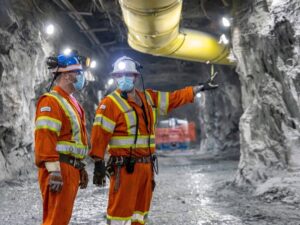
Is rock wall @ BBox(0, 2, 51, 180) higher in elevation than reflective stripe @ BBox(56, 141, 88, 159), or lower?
higher

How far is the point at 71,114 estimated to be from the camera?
2805 mm

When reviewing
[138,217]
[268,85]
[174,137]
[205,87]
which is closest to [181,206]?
[138,217]

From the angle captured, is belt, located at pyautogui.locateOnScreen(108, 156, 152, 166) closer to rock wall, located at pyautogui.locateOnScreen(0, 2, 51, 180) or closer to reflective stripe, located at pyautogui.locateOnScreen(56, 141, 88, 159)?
reflective stripe, located at pyautogui.locateOnScreen(56, 141, 88, 159)

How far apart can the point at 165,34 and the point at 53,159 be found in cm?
416

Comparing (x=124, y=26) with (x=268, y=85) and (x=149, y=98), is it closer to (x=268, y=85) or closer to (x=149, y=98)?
(x=268, y=85)

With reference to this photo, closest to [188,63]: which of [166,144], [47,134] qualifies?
[166,144]

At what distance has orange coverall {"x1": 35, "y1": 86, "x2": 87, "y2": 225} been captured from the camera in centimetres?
259

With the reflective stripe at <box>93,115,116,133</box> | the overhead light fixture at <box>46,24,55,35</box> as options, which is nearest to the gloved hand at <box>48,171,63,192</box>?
the reflective stripe at <box>93,115,116,133</box>

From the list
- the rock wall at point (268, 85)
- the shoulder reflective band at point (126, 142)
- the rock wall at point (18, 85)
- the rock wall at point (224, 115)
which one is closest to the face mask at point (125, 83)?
the shoulder reflective band at point (126, 142)

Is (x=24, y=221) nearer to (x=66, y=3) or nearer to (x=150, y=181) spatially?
(x=150, y=181)

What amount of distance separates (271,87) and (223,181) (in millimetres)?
2365

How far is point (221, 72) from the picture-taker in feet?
41.4

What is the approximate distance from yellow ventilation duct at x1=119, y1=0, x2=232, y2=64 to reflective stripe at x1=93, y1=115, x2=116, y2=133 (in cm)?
221

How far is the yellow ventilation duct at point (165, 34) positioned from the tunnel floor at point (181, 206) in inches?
104
